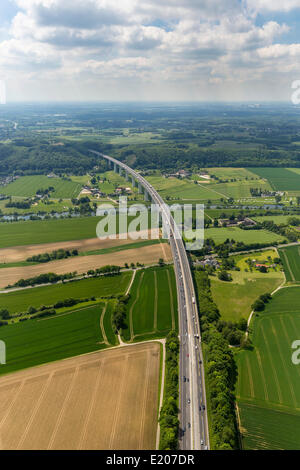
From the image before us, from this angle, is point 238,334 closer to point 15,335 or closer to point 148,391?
point 148,391

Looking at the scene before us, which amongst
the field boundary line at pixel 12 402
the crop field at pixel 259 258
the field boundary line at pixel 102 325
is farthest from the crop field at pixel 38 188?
the field boundary line at pixel 12 402

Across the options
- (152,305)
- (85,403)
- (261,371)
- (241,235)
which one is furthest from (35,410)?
(241,235)

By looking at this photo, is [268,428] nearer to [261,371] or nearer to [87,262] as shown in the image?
[261,371]

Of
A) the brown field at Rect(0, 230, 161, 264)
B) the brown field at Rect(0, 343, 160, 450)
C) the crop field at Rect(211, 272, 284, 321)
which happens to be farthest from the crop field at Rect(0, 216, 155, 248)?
the brown field at Rect(0, 343, 160, 450)

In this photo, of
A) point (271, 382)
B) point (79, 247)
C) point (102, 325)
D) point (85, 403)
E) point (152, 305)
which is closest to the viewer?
point (85, 403)

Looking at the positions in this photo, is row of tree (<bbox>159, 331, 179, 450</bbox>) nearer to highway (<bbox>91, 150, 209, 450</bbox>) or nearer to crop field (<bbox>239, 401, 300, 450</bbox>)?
highway (<bbox>91, 150, 209, 450</bbox>)

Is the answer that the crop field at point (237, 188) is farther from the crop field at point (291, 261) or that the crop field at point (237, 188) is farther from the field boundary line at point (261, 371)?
the field boundary line at point (261, 371)
